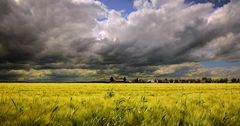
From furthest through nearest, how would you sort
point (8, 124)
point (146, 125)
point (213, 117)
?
point (213, 117) → point (146, 125) → point (8, 124)

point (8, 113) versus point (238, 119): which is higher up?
point (8, 113)

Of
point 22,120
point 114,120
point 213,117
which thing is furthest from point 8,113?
point 213,117

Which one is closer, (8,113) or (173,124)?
(173,124)

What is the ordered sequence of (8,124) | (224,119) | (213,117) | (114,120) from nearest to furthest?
(8,124)
(114,120)
(224,119)
(213,117)

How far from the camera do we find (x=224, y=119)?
5465 mm

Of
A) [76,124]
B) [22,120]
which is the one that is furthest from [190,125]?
[22,120]

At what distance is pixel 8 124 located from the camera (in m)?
4.32

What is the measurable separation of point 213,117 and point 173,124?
1.52 metres

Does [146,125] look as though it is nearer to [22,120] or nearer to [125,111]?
[125,111]

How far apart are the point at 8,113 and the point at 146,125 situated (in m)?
3.05

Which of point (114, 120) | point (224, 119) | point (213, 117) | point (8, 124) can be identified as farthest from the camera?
point (213, 117)

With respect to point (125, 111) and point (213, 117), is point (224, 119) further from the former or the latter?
point (125, 111)

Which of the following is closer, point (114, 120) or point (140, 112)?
point (114, 120)

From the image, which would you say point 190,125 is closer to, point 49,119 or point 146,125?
point 146,125
